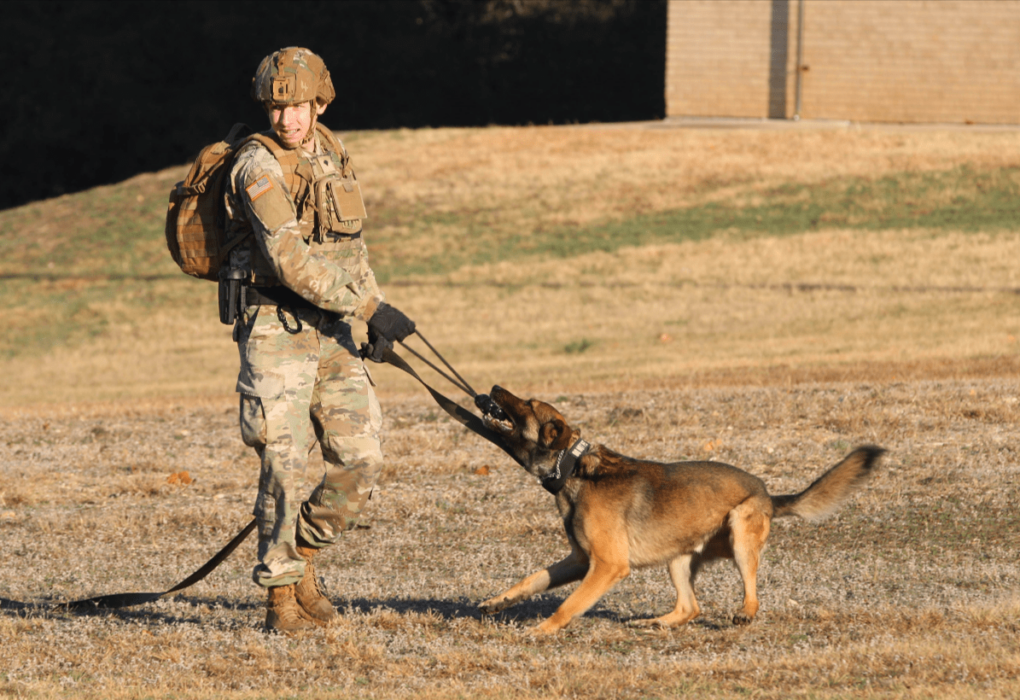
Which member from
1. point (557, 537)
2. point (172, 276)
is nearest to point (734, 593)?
point (557, 537)

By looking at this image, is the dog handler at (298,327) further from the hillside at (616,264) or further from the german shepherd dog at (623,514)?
the hillside at (616,264)

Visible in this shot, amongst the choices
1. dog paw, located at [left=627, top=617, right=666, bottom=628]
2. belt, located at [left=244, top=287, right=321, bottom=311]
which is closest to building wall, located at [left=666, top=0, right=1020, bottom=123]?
dog paw, located at [left=627, top=617, right=666, bottom=628]

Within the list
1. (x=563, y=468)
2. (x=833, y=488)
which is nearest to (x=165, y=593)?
(x=563, y=468)

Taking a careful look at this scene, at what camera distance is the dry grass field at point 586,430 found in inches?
185

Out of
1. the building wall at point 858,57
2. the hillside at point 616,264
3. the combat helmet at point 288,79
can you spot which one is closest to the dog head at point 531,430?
the combat helmet at point 288,79

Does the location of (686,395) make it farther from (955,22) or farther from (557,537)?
(955,22)

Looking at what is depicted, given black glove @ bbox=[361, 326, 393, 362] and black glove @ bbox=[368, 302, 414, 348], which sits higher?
black glove @ bbox=[368, 302, 414, 348]

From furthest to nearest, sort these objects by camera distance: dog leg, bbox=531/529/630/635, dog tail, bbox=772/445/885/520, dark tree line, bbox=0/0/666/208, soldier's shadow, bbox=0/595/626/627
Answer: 1. dark tree line, bbox=0/0/666/208
2. soldier's shadow, bbox=0/595/626/627
3. dog tail, bbox=772/445/885/520
4. dog leg, bbox=531/529/630/635

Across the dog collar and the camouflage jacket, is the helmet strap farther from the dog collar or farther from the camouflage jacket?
the dog collar

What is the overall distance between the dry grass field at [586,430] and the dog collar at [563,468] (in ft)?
2.09

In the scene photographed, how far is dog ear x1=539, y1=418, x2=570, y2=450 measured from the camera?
16.6ft

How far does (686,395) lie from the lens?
10.8 metres

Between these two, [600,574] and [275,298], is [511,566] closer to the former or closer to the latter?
[600,574]

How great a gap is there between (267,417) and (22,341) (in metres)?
16.7
